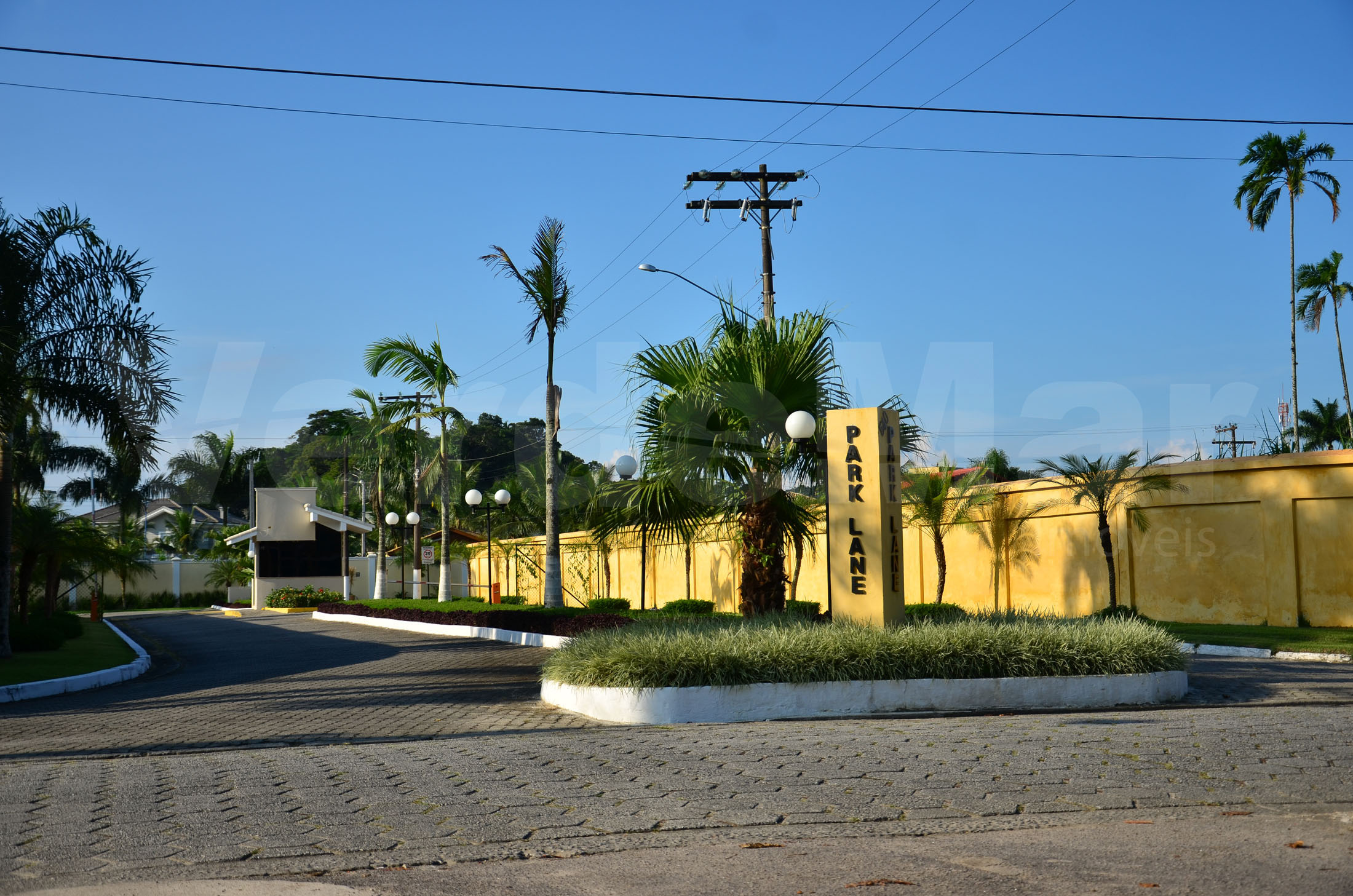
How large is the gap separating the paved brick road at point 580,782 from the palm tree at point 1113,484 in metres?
9.51

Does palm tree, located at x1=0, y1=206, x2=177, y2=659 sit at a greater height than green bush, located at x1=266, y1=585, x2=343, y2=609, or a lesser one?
greater

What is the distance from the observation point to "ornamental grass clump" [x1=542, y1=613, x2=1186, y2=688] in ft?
33.0

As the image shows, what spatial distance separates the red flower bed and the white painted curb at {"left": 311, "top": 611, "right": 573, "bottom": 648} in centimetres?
9

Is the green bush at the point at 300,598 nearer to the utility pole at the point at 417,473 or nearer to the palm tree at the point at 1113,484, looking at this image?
the utility pole at the point at 417,473

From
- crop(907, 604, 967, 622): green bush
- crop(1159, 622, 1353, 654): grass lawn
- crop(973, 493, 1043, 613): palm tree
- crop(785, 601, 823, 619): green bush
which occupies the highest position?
crop(973, 493, 1043, 613): palm tree

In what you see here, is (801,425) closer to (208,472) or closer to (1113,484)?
(1113,484)

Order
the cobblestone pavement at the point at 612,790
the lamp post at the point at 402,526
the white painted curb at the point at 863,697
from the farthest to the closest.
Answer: the lamp post at the point at 402,526, the white painted curb at the point at 863,697, the cobblestone pavement at the point at 612,790

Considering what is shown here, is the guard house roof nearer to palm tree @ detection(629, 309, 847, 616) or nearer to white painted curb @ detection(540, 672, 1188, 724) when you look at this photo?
palm tree @ detection(629, 309, 847, 616)

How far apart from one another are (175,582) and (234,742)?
46052 mm

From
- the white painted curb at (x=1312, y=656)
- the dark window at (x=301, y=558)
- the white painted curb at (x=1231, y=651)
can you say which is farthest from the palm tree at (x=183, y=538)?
the white painted curb at (x=1312, y=656)

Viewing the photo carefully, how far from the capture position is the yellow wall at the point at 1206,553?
18047mm

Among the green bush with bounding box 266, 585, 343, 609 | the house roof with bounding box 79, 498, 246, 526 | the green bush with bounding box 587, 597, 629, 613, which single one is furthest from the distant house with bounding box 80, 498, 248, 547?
the green bush with bounding box 587, 597, 629, 613

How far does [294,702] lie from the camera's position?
12.3 metres

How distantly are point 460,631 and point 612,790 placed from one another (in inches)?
672
